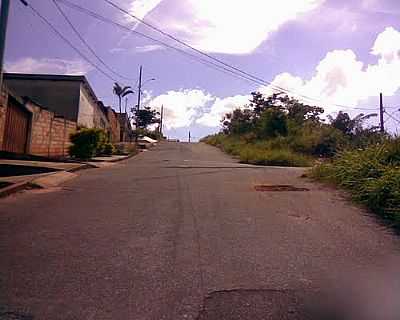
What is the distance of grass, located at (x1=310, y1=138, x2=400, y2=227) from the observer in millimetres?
8352

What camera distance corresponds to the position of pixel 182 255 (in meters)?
5.37

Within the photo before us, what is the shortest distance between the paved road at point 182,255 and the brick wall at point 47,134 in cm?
1093

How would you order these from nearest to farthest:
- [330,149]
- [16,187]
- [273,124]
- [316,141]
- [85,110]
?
[16,187]
[330,149]
[316,141]
[85,110]
[273,124]

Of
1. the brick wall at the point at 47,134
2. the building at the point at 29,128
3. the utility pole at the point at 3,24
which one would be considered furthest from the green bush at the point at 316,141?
the utility pole at the point at 3,24

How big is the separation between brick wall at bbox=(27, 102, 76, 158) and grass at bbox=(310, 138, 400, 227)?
12612 millimetres

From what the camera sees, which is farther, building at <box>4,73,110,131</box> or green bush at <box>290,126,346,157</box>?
green bush at <box>290,126,346,157</box>

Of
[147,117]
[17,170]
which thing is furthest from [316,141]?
[147,117]

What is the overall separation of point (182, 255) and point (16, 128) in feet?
48.3

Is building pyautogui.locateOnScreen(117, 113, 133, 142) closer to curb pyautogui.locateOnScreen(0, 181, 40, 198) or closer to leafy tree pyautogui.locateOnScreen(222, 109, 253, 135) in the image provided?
leafy tree pyautogui.locateOnScreen(222, 109, 253, 135)

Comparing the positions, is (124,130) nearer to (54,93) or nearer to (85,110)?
(85,110)

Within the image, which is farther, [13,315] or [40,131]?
[40,131]

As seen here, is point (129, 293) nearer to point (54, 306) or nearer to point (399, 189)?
point (54, 306)

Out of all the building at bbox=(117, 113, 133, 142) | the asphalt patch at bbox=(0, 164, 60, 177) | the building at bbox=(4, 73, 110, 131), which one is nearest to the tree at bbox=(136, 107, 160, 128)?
the building at bbox=(117, 113, 133, 142)

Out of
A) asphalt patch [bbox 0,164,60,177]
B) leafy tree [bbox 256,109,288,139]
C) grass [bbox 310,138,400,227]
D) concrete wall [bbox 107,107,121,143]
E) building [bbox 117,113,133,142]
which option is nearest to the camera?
grass [bbox 310,138,400,227]
